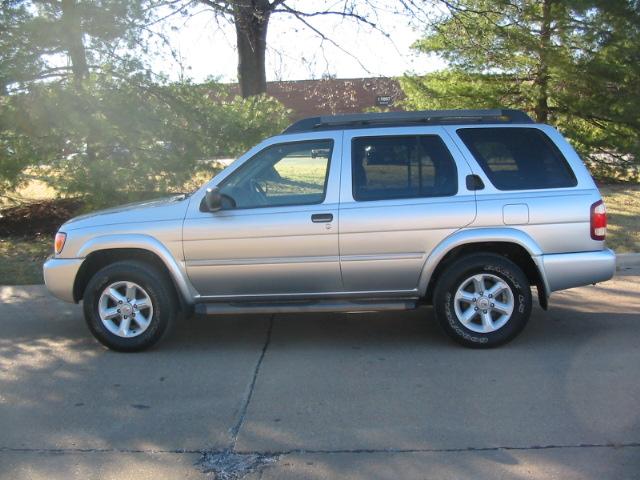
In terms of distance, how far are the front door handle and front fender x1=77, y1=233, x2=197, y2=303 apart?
1.16 meters

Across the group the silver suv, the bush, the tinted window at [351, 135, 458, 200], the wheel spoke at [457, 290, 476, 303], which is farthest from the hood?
the bush

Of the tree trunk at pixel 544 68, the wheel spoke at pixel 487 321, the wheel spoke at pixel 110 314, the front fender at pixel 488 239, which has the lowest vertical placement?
the wheel spoke at pixel 487 321

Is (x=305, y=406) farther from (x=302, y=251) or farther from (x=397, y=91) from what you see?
(x=397, y=91)

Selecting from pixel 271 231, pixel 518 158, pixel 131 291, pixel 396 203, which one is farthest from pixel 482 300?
pixel 131 291

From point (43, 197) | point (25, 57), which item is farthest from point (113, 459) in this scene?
point (43, 197)

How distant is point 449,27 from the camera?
1255 cm

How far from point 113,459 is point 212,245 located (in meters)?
2.08

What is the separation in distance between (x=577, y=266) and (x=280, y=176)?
2.52m

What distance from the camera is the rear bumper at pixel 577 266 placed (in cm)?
551

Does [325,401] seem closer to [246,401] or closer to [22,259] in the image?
[246,401]

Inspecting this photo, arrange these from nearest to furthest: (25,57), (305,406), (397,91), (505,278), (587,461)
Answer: (587,461) < (305,406) < (505,278) < (25,57) < (397,91)

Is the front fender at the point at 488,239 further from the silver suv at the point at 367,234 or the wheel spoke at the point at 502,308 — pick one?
the wheel spoke at the point at 502,308

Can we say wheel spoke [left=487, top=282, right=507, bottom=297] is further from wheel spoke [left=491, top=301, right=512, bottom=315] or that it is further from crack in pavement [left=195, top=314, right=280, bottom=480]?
crack in pavement [left=195, top=314, right=280, bottom=480]

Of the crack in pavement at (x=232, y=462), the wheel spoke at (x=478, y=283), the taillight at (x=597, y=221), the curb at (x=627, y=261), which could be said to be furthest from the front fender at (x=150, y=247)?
the curb at (x=627, y=261)
